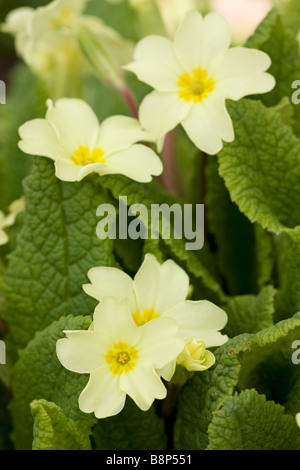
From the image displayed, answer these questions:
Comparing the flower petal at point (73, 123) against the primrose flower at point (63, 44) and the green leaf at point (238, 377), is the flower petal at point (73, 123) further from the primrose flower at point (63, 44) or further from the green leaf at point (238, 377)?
the green leaf at point (238, 377)

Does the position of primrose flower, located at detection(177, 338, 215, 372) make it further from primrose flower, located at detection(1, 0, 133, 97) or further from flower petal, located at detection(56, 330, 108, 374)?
primrose flower, located at detection(1, 0, 133, 97)

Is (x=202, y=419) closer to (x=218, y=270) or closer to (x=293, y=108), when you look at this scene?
(x=218, y=270)

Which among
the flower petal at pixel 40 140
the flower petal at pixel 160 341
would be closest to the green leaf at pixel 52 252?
the flower petal at pixel 40 140

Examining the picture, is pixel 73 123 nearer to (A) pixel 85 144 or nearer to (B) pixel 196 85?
(A) pixel 85 144

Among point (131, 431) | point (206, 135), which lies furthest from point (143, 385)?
point (206, 135)

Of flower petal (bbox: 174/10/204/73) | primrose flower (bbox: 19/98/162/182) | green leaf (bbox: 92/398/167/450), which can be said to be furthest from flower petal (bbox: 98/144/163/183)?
green leaf (bbox: 92/398/167/450)

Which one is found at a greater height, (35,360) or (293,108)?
(293,108)

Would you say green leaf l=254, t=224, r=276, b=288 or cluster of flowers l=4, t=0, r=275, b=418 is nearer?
cluster of flowers l=4, t=0, r=275, b=418
